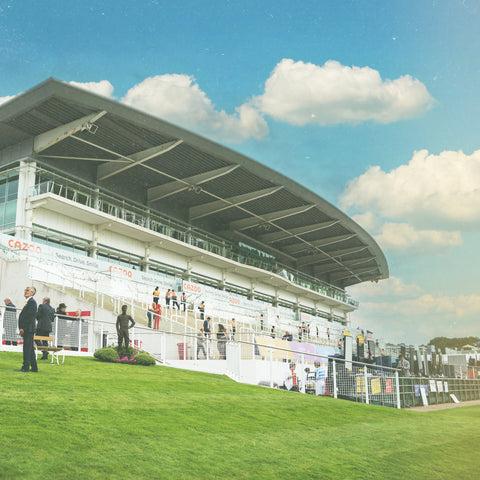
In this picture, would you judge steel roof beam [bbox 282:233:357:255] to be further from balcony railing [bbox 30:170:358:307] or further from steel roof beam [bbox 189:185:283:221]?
steel roof beam [bbox 189:185:283:221]

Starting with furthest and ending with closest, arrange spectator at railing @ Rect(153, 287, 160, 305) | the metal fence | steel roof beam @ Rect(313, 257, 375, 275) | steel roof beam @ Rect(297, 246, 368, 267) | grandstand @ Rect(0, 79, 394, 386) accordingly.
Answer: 1. steel roof beam @ Rect(313, 257, 375, 275)
2. steel roof beam @ Rect(297, 246, 368, 267)
3. spectator at railing @ Rect(153, 287, 160, 305)
4. grandstand @ Rect(0, 79, 394, 386)
5. the metal fence

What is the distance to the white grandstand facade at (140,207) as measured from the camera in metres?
32.9

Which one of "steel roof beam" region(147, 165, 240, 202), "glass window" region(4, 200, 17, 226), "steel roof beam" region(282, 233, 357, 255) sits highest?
"steel roof beam" region(147, 165, 240, 202)

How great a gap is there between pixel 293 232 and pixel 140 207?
19434 mm

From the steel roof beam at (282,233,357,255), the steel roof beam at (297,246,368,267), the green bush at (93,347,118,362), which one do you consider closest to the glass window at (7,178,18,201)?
the green bush at (93,347,118,362)

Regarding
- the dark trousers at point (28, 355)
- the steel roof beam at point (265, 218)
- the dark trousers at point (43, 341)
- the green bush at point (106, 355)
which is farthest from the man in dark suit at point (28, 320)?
the steel roof beam at point (265, 218)

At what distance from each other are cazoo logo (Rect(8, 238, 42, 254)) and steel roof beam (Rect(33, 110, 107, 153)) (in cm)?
770

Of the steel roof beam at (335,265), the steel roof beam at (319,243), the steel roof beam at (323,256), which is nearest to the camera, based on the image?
the steel roof beam at (319,243)

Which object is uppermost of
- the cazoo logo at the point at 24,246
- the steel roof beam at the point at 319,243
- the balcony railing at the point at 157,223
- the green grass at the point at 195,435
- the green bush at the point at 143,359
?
the steel roof beam at the point at 319,243

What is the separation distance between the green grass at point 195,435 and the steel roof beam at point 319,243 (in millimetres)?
49357

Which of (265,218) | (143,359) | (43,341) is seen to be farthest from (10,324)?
(265,218)

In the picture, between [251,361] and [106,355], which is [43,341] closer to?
[106,355]

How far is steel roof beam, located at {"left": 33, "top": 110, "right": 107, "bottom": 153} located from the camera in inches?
1303

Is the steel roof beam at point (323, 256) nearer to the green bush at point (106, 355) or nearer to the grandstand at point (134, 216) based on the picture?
the grandstand at point (134, 216)
